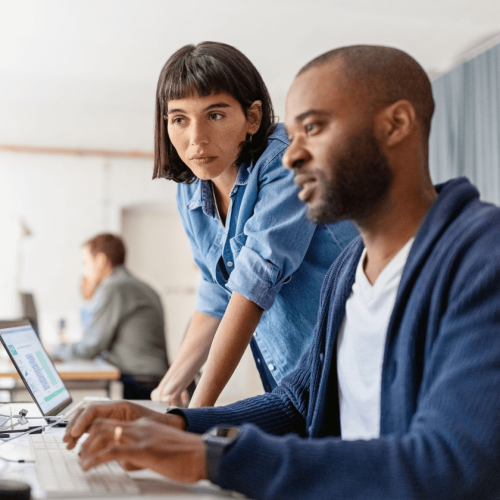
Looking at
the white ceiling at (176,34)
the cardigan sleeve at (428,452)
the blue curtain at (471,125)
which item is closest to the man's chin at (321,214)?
the cardigan sleeve at (428,452)

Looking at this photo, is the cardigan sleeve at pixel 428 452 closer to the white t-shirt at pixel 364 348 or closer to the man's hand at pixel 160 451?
the man's hand at pixel 160 451

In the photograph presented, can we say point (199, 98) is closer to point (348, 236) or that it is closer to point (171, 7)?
point (348, 236)

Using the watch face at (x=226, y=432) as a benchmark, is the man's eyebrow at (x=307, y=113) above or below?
above

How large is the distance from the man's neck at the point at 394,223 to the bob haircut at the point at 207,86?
1.86ft

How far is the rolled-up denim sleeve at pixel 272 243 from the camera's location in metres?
1.36

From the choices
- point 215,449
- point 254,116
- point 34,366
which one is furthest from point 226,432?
point 34,366

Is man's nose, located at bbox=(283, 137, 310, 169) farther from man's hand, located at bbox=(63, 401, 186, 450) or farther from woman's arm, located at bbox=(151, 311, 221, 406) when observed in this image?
woman's arm, located at bbox=(151, 311, 221, 406)

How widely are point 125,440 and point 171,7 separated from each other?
13.5 feet

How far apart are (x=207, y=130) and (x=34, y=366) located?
0.78 metres

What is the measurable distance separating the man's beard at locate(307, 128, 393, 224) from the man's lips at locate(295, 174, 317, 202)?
0.02 meters

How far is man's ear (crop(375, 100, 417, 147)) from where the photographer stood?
2.98 feet

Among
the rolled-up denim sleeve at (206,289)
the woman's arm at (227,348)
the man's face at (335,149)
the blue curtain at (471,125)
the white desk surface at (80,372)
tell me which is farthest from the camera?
the blue curtain at (471,125)

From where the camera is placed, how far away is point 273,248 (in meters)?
1.37

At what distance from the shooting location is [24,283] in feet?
22.5
